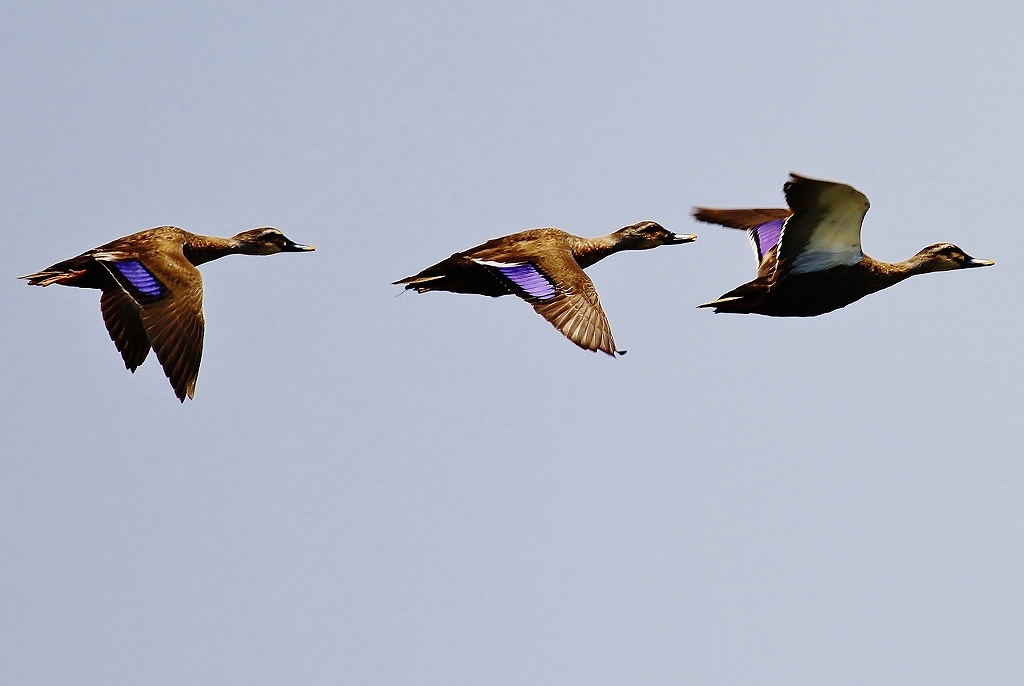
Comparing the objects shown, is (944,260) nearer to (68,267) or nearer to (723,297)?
(723,297)

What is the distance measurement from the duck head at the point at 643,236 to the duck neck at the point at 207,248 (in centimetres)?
596

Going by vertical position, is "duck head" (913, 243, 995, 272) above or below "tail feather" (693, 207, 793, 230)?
below

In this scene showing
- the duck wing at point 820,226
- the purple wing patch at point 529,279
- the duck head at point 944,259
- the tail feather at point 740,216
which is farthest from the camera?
the tail feather at point 740,216

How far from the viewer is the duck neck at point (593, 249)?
34.7m

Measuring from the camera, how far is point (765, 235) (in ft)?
115

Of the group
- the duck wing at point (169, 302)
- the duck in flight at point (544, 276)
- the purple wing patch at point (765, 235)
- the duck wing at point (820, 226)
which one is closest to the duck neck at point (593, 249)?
the duck in flight at point (544, 276)

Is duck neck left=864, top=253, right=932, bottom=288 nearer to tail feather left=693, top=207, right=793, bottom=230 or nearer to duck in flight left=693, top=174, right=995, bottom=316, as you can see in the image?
duck in flight left=693, top=174, right=995, bottom=316

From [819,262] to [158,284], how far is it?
30.4ft

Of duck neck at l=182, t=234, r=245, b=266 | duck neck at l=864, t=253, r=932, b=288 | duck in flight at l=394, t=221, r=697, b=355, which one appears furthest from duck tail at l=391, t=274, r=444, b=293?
duck neck at l=864, t=253, r=932, b=288

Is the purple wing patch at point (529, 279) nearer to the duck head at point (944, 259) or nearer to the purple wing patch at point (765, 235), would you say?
the purple wing patch at point (765, 235)

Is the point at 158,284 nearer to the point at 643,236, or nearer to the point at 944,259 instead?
the point at 643,236

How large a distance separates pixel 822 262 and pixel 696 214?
4520 millimetres

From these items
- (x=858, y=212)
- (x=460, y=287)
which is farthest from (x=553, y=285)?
(x=858, y=212)

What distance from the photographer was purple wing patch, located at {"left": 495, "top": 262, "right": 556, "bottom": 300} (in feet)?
104
